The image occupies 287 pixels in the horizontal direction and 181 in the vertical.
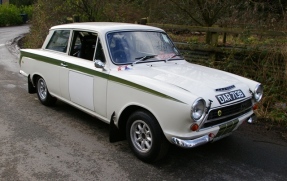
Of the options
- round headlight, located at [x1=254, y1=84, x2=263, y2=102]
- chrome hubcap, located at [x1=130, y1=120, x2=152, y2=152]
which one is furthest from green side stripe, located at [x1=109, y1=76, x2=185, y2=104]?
round headlight, located at [x1=254, y1=84, x2=263, y2=102]

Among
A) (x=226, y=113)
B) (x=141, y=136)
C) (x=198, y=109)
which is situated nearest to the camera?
(x=198, y=109)

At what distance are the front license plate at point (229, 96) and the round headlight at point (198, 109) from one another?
283 mm

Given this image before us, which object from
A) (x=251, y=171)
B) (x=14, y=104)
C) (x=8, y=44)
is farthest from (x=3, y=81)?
(x=8, y=44)

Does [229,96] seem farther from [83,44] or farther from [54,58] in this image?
[54,58]

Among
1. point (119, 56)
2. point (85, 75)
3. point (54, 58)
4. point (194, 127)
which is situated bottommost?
point (194, 127)

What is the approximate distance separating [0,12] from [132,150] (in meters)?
28.2

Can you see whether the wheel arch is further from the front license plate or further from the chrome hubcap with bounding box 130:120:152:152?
the front license plate

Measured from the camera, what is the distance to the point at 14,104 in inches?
252

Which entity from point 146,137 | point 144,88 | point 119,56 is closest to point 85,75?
point 119,56

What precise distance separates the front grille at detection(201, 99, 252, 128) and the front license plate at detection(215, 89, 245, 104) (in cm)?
9

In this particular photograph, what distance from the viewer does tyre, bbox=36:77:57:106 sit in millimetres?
6086

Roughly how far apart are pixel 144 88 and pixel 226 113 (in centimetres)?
106

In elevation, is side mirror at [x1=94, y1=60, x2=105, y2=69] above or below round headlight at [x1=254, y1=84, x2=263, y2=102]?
above

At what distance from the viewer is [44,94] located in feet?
20.5
